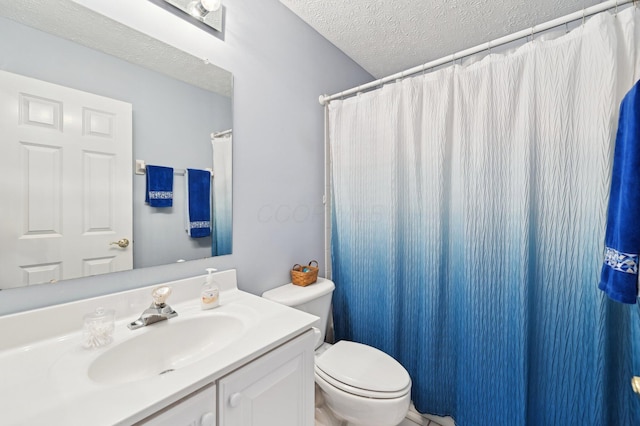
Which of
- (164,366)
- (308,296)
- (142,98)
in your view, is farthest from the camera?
(308,296)

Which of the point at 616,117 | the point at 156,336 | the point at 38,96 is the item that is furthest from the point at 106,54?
the point at 616,117

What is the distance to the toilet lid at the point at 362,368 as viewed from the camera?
116 cm

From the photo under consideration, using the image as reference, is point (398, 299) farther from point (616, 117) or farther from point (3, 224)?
point (3, 224)

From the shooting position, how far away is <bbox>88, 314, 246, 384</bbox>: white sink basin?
2.54 feet

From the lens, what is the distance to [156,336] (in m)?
0.89

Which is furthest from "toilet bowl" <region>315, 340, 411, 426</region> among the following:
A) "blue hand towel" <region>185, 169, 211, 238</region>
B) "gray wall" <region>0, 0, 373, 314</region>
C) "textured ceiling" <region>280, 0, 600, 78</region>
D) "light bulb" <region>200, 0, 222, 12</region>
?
"textured ceiling" <region>280, 0, 600, 78</region>

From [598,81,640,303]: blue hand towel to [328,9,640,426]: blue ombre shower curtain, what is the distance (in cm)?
17

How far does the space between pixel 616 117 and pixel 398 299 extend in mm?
1189

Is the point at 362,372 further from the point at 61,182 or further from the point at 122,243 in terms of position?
the point at 61,182

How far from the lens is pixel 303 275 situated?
152 centimetres

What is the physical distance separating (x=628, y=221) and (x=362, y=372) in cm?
111

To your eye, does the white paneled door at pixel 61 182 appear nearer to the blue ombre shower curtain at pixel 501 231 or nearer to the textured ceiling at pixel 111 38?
the textured ceiling at pixel 111 38

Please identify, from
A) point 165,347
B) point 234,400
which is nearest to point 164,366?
point 165,347

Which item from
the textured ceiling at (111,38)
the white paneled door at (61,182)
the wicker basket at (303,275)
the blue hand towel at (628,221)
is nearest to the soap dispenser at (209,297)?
the white paneled door at (61,182)
